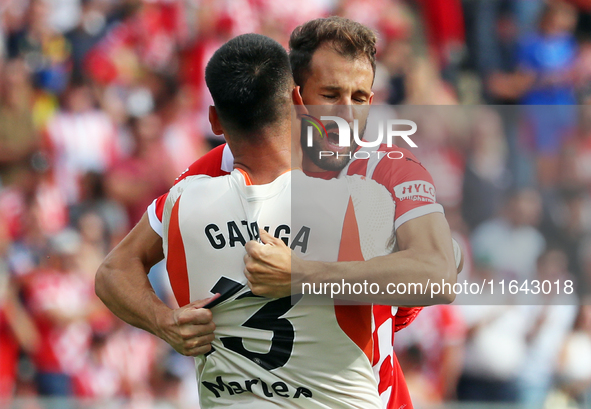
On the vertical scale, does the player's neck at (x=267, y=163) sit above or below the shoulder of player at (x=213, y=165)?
below

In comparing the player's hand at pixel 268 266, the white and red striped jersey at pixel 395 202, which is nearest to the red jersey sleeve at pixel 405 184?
the white and red striped jersey at pixel 395 202

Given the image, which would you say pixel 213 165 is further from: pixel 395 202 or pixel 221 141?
pixel 221 141

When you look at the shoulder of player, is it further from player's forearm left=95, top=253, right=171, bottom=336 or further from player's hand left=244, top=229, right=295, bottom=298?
player's hand left=244, top=229, right=295, bottom=298

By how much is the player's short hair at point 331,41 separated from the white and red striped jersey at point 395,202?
0.50 m

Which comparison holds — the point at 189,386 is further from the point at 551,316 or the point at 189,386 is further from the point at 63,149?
the point at 551,316

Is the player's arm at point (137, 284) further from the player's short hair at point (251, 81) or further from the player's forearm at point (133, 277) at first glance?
the player's short hair at point (251, 81)

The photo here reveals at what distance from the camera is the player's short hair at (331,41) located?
3.07m

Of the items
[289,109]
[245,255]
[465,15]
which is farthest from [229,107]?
[465,15]

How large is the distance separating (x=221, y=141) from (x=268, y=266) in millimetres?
5286

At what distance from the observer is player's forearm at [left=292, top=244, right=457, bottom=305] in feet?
7.52

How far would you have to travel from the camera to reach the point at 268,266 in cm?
228

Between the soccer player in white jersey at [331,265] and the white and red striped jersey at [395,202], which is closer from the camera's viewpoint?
the soccer player in white jersey at [331,265]

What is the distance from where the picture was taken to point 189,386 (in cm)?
651

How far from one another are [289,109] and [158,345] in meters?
4.67
